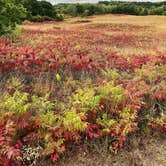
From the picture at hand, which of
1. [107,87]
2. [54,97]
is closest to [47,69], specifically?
[54,97]

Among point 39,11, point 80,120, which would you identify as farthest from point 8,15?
point 39,11

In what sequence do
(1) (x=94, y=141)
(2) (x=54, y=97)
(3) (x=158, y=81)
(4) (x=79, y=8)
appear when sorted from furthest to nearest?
(4) (x=79, y=8)
(3) (x=158, y=81)
(2) (x=54, y=97)
(1) (x=94, y=141)

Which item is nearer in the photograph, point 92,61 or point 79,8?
point 92,61

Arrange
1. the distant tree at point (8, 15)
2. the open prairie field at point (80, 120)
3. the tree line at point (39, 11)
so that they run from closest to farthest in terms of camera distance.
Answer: the open prairie field at point (80, 120) < the distant tree at point (8, 15) < the tree line at point (39, 11)

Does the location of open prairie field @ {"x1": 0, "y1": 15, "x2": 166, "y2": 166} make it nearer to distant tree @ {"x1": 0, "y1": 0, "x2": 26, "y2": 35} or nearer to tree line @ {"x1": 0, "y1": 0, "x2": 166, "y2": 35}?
distant tree @ {"x1": 0, "y1": 0, "x2": 26, "y2": 35}

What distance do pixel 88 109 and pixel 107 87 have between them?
779mm

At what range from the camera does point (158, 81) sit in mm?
7617

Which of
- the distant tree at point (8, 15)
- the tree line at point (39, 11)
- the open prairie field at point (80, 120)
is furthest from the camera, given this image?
the tree line at point (39, 11)

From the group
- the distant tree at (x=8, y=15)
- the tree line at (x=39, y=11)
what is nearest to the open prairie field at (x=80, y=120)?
the distant tree at (x=8, y=15)

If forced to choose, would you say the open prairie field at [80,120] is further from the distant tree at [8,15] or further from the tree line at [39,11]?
the tree line at [39,11]

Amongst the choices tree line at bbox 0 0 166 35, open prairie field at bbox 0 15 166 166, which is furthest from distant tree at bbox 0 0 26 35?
open prairie field at bbox 0 15 166 166

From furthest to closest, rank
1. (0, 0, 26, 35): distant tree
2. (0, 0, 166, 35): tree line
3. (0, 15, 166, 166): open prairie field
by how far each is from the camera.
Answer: (0, 0, 166, 35): tree line → (0, 0, 26, 35): distant tree → (0, 15, 166, 166): open prairie field

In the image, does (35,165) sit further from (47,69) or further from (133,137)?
(47,69)

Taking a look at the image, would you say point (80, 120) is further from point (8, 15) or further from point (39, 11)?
point (39, 11)
